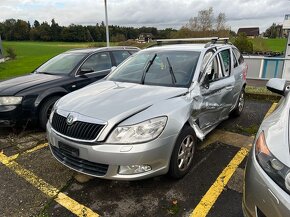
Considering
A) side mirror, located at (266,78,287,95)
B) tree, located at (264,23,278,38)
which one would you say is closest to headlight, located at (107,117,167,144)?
side mirror, located at (266,78,287,95)

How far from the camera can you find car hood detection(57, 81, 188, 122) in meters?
2.70

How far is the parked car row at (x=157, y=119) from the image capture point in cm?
181

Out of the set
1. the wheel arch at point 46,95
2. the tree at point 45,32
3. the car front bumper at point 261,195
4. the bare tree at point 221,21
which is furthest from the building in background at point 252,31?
the car front bumper at point 261,195

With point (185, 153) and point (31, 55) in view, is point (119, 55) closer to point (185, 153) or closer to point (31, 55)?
point (185, 153)

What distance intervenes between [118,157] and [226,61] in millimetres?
2905

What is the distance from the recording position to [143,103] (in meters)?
2.83

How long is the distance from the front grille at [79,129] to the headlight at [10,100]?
1823 mm

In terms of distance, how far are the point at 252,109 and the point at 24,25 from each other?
8061cm

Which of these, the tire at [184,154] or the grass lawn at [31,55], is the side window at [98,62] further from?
the tire at [184,154]

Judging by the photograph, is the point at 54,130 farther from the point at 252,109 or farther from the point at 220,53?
the point at 252,109

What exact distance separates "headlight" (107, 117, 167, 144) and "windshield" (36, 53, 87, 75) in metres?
3.13

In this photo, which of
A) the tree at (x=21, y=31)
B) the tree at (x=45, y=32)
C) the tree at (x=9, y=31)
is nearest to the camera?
the tree at (x=45, y=32)

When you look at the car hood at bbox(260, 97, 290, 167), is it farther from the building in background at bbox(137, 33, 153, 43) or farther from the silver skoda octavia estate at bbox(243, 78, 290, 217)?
the building in background at bbox(137, 33, 153, 43)

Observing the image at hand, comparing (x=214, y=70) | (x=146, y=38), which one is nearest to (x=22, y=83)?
(x=214, y=70)
